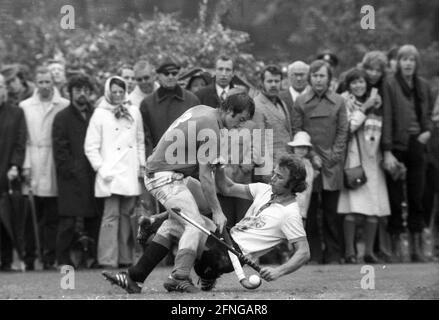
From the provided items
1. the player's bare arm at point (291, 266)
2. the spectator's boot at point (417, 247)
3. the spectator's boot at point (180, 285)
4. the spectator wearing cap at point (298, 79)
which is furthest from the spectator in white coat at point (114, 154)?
the player's bare arm at point (291, 266)

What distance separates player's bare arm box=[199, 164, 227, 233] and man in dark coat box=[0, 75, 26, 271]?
434 cm

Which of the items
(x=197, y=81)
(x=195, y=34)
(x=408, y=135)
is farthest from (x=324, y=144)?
(x=195, y=34)

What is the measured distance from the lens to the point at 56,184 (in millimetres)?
15242

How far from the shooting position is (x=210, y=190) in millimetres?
11234

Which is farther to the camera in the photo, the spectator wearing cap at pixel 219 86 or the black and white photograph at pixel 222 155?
the spectator wearing cap at pixel 219 86

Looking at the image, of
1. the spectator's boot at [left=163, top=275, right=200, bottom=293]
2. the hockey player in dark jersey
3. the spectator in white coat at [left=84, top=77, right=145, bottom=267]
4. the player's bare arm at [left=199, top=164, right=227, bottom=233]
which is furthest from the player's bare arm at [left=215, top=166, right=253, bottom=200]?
the spectator in white coat at [left=84, top=77, right=145, bottom=267]

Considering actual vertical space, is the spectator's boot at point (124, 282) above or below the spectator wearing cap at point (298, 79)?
below

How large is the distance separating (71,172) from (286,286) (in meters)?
3.69

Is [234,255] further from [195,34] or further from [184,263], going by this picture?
[195,34]

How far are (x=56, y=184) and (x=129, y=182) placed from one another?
34.4 inches

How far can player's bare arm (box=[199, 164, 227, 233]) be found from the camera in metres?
11.2

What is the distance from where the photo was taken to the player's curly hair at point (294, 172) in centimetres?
1123

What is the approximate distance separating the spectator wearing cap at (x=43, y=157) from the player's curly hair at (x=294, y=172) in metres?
4.61

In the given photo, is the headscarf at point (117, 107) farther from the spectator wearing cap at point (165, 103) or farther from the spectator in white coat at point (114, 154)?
the spectator wearing cap at point (165, 103)
